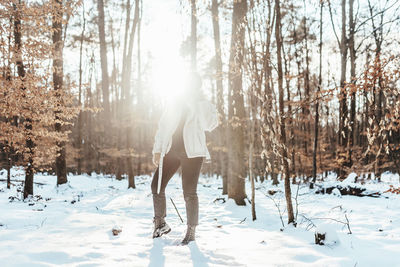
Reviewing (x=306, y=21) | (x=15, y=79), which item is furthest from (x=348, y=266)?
(x=306, y=21)

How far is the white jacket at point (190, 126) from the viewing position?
3162mm

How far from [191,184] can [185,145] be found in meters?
0.46

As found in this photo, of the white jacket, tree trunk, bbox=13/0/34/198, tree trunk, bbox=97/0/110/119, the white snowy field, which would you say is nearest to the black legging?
the white jacket

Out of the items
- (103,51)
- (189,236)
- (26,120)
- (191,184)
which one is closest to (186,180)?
(191,184)

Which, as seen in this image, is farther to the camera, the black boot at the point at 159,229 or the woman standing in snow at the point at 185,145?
the black boot at the point at 159,229

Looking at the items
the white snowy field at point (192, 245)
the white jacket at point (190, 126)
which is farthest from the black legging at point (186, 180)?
the white snowy field at point (192, 245)

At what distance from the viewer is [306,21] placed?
15.6 metres

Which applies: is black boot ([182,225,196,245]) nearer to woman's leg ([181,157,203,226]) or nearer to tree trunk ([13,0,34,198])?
woman's leg ([181,157,203,226])

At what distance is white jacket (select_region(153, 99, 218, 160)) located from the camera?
3.16 metres

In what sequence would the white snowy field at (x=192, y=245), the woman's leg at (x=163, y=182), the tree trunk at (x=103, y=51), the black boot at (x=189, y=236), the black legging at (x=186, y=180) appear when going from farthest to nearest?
the tree trunk at (x=103, y=51) → the woman's leg at (x=163, y=182) → the black legging at (x=186, y=180) → the black boot at (x=189, y=236) → the white snowy field at (x=192, y=245)

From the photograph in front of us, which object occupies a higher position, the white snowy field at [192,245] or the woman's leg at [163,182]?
the woman's leg at [163,182]

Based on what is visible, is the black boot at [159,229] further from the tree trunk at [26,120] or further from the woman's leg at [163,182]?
the tree trunk at [26,120]

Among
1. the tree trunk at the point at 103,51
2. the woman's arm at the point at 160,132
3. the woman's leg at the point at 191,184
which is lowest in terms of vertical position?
the woman's leg at the point at 191,184

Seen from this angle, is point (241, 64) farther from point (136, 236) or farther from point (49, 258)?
point (49, 258)
